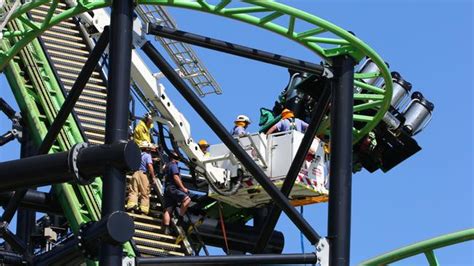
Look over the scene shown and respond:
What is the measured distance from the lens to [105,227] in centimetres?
2000

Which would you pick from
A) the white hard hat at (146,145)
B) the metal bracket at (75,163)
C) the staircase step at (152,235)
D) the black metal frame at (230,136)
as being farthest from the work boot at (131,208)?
the metal bracket at (75,163)

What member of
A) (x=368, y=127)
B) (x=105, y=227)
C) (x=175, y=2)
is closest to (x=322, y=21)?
(x=175, y=2)

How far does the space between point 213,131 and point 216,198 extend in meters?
4.18

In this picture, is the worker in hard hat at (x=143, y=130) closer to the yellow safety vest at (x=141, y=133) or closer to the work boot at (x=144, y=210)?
the yellow safety vest at (x=141, y=133)

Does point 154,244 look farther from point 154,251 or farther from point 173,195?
point 173,195

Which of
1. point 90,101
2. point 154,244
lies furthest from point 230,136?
point 90,101

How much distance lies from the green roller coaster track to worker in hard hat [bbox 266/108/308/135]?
63 centimetres

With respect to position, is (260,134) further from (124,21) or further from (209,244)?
(124,21)

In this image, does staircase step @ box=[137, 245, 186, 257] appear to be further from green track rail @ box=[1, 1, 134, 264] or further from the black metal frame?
the black metal frame

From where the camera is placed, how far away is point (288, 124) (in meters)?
29.0

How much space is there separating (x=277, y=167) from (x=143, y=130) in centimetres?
223

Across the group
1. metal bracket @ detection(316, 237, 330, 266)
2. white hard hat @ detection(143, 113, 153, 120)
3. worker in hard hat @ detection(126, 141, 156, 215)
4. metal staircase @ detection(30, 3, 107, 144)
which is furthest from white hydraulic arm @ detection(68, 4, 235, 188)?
metal bracket @ detection(316, 237, 330, 266)

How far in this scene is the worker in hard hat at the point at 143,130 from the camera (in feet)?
95.2

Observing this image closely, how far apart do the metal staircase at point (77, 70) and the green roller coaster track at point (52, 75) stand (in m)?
0.49
